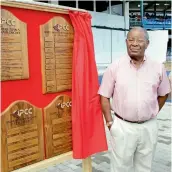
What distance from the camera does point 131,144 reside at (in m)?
2.01

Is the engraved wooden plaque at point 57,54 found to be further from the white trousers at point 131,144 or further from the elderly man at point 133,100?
the white trousers at point 131,144

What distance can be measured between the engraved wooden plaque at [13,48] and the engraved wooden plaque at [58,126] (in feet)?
1.18

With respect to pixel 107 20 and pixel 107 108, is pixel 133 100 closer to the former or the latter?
pixel 107 108

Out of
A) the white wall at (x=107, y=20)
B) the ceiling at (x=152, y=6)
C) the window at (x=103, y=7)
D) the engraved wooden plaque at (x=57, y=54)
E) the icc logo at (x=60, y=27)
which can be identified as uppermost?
the ceiling at (x=152, y=6)

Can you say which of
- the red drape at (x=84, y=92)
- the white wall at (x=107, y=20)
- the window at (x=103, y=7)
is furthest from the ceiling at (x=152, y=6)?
the red drape at (x=84, y=92)

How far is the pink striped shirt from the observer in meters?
1.95

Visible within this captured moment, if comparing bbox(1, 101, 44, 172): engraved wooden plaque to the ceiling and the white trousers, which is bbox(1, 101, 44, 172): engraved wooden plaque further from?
the ceiling

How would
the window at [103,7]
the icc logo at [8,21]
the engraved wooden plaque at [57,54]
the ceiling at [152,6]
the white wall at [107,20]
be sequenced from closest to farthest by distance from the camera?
the icc logo at [8,21]
the engraved wooden plaque at [57,54]
the white wall at [107,20]
the window at [103,7]
the ceiling at [152,6]

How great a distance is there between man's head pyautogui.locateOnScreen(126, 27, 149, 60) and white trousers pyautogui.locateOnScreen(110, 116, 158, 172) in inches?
20.2

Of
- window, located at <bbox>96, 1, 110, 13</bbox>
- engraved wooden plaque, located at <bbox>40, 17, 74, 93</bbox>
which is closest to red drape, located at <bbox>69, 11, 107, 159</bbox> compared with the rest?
engraved wooden plaque, located at <bbox>40, 17, 74, 93</bbox>

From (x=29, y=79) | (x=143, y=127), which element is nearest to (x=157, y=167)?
(x=143, y=127)

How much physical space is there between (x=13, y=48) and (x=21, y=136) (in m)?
0.62

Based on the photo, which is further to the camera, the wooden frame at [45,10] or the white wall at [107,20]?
the white wall at [107,20]

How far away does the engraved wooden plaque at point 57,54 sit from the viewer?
6.48 feet
